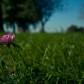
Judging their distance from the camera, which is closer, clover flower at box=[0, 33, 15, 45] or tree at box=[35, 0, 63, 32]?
clover flower at box=[0, 33, 15, 45]

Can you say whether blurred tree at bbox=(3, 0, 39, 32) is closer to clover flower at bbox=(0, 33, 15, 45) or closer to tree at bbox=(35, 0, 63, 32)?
tree at bbox=(35, 0, 63, 32)

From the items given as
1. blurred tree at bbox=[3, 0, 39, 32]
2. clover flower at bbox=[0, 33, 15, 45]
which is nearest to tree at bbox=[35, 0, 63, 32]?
blurred tree at bbox=[3, 0, 39, 32]

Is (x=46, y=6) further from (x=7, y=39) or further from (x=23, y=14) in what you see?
(x=7, y=39)

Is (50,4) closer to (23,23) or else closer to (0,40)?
(23,23)

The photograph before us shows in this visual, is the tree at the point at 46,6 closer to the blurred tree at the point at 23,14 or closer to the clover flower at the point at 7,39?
the blurred tree at the point at 23,14

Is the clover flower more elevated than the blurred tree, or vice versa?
the clover flower

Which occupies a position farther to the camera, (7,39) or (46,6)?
(46,6)

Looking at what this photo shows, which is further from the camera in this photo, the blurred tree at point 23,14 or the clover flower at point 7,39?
the blurred tree at point 23,14

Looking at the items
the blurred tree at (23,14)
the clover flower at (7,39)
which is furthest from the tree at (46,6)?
the clover flower at (7,39)

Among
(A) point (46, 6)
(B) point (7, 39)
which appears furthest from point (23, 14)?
(B) point (7, 39)

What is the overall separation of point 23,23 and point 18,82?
5032cm

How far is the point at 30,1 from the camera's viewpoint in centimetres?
4678

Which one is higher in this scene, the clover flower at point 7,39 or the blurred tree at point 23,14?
the clover flower at point 7,39

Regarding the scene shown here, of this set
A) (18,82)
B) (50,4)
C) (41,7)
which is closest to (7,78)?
(18,82)
